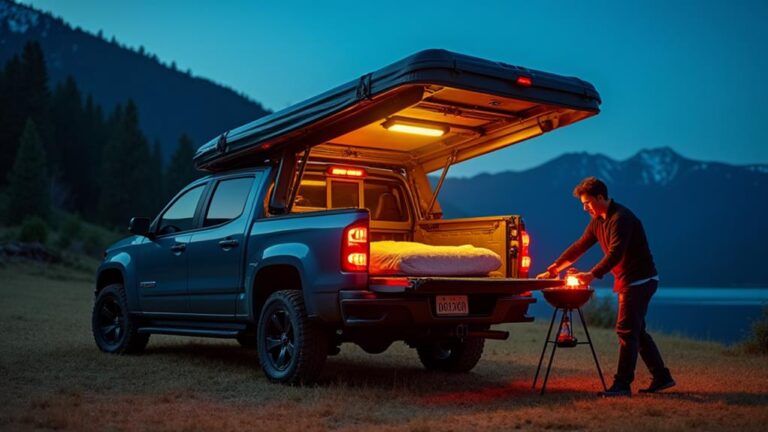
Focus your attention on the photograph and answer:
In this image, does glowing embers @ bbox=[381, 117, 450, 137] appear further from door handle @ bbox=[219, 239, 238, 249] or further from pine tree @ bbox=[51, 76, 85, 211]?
pine tree @ bbox=[51, 76, 85, 211]

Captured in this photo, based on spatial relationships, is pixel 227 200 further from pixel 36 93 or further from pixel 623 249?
pixel 36 93

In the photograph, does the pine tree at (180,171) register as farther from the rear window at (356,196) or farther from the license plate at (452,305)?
the license plate at (452,305)

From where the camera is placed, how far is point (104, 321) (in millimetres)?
9883

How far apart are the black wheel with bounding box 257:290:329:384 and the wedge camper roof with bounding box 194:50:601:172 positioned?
1540 mm

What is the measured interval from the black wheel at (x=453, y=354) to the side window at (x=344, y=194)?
1.63 metres

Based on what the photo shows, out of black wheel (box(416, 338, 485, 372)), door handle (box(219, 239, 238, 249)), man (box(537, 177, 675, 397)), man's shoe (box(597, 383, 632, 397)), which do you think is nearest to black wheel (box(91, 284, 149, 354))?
door handle (box(219, 239, 238, 249))

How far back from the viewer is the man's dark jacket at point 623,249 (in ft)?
21.8

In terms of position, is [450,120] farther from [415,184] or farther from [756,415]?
[756,415]

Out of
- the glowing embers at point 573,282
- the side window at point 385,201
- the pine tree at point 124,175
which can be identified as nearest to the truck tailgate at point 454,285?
the glowing embers at point 573,282

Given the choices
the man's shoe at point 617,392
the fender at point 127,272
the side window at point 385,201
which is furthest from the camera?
the fender at point 127,272

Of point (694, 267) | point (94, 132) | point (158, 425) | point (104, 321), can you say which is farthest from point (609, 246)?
point (694, 267)

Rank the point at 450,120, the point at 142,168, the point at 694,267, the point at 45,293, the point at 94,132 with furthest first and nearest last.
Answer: the point at 694,267
the point at 94,132
the point at 142,168
the point at 45,293
the point at 450,120

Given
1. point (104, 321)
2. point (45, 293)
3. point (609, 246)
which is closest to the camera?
point (609, 246)

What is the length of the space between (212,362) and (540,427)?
15.1 ft
